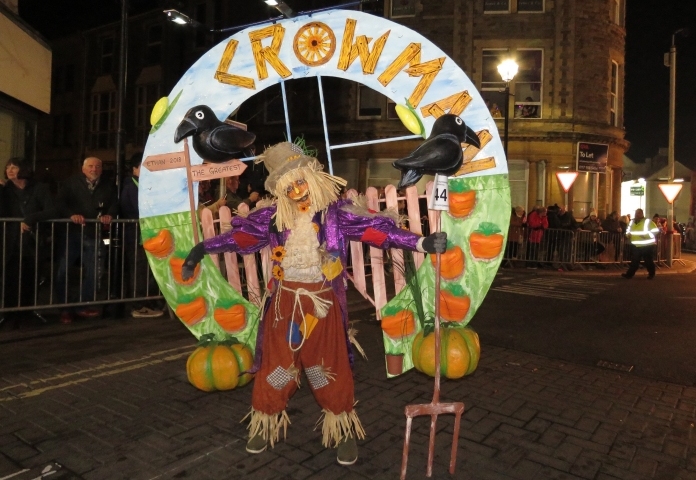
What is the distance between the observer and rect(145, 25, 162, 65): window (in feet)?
88.8

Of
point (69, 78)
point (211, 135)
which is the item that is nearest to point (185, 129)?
point (211, 135)

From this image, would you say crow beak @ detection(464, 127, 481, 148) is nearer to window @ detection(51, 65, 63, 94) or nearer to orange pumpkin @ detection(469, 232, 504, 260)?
orange pumpkin @ detection(469, 232, 504, 260)

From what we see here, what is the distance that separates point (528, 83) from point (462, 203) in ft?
62.6

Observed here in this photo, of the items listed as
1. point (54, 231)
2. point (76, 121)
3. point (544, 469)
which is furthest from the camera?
point (76, 121)

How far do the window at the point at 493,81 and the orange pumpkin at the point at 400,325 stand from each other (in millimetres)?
18191

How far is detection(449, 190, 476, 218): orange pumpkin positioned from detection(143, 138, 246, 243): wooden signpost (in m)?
1.67

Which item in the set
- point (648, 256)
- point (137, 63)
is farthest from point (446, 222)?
point (137, 63)

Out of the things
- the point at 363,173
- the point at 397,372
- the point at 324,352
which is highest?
the point at 363,173

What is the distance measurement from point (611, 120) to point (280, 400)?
22572mm

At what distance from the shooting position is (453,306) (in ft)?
13.6

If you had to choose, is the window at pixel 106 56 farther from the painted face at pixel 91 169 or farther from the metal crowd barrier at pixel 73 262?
the metal crowd barrier at pixel 73 262

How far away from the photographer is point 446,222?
4246 millimetres

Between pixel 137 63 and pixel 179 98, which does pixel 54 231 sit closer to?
pixel 179 98

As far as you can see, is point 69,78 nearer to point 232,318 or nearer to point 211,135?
point 211,135
